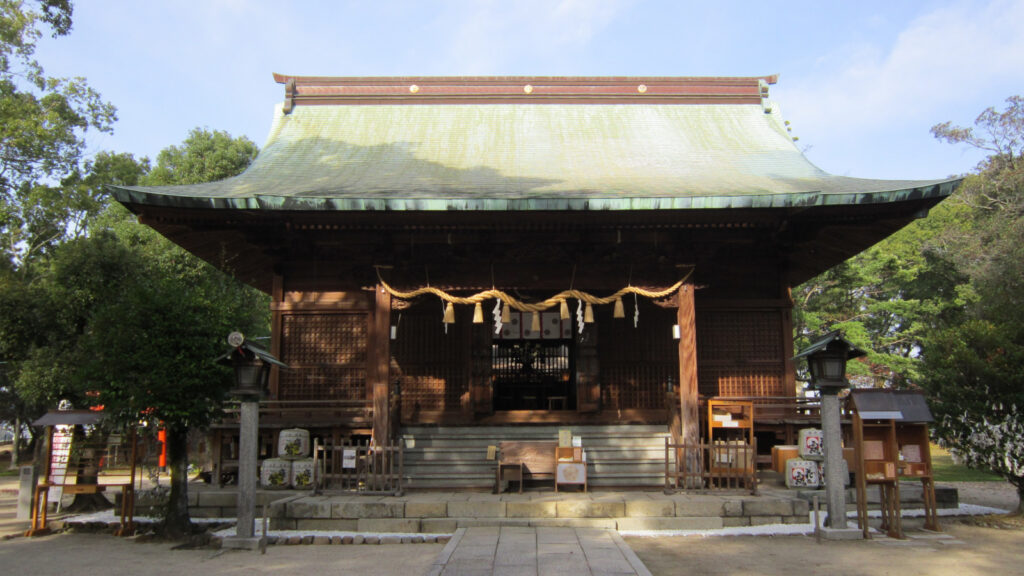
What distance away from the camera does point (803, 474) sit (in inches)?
425

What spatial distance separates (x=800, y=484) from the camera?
10.8 m

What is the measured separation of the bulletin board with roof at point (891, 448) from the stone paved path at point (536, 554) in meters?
3.53

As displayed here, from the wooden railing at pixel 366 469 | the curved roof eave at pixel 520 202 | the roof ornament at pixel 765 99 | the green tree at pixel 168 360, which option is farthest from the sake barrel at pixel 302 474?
the roof ornament at pixel 765 99

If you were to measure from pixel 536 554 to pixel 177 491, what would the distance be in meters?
5.55

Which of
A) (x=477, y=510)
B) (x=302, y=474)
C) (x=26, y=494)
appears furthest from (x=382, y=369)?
(x=26, y=494)

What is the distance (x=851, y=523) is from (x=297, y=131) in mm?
14240

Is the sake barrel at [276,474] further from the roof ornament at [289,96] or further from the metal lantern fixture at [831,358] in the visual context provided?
the roof ornament at [289,96]

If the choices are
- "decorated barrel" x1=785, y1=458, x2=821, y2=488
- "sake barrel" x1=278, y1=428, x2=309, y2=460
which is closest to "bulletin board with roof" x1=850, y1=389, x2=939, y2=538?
"decorated barrel" x1=785, y1=458, x2=821, y2=488

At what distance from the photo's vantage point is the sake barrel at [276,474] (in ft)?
36.2

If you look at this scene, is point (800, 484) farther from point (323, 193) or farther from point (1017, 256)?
point (1017, 256)

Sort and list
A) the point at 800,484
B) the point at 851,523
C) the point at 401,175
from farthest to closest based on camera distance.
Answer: the point at 401,175 < the point at 800,484 < the point at 851,523

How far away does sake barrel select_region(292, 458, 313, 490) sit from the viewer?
11.0 meters

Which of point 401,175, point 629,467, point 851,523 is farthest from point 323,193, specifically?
point 851,523

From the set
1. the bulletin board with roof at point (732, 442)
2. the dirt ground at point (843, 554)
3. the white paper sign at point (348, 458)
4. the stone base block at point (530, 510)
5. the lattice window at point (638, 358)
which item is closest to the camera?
the dirt ground at point (843, 554)
